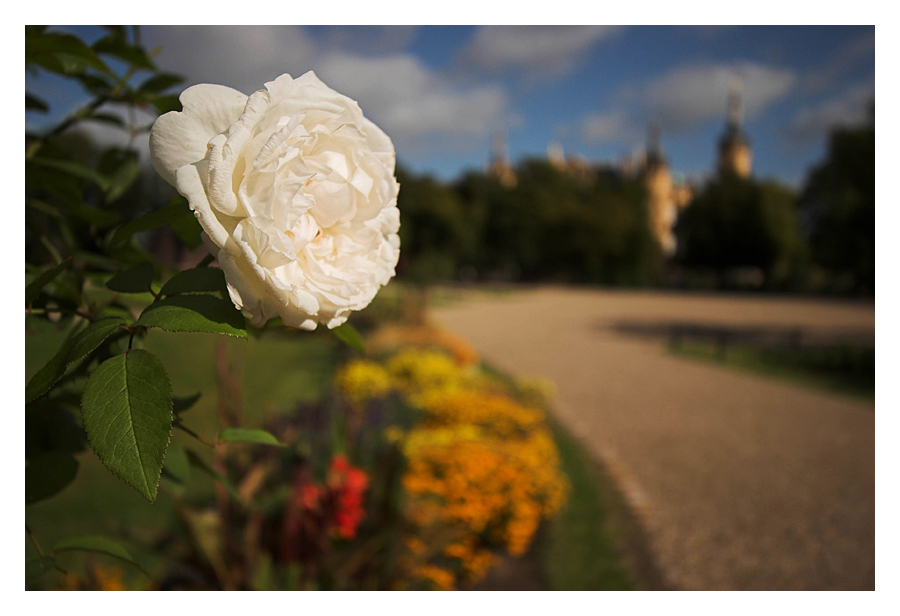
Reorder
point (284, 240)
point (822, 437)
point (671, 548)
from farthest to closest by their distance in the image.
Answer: point (822, 437) < point (671, 548) < point (284, 240)

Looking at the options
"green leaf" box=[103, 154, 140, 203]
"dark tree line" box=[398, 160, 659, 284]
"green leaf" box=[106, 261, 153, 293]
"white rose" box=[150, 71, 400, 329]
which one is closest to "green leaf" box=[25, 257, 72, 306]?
"green leaf" box=[106, 261, 153, 293]

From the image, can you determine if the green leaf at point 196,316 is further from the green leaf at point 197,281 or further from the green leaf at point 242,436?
the green leaf at point 242,436

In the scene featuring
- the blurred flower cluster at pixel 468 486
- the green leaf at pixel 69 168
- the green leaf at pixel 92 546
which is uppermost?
the green leaf at pixel 69 168

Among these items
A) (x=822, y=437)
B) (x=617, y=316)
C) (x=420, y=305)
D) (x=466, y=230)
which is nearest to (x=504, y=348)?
(x=420, y=305)

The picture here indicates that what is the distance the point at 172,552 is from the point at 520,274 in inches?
1320

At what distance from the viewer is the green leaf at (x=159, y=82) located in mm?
858

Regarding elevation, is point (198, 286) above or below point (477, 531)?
above

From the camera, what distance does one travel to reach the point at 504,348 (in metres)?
10.6

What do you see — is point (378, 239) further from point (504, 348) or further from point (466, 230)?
point (466, 230)

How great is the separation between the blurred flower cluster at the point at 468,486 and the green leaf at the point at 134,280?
2.04 m

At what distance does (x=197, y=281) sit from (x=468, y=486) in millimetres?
2572

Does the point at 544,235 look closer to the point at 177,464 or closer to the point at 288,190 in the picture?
the point at 177,464

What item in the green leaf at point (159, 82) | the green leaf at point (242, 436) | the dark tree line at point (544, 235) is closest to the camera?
the green leaf at point (242, 436)

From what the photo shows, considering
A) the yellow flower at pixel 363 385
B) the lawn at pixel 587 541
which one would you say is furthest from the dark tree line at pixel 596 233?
the lawn at pixel 587 541
